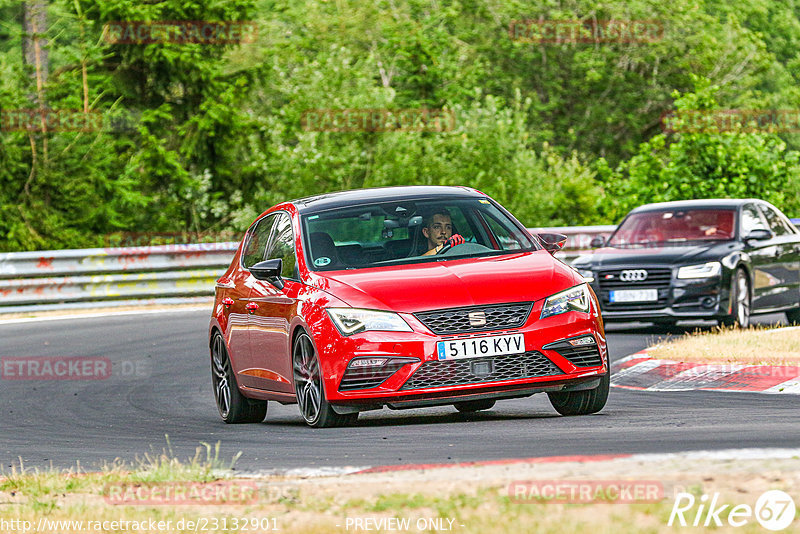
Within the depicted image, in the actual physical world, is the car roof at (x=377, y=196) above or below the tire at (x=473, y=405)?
above

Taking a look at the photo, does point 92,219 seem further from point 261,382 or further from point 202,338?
point 261,382

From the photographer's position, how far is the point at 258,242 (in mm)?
11109

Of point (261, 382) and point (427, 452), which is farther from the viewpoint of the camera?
point (261, 382)

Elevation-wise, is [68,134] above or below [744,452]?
below

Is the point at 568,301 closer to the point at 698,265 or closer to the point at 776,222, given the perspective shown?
the point at 698,265

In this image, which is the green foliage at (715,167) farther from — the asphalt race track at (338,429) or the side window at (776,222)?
the asphalt race track at (338,429)

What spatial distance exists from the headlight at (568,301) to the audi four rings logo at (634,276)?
298 inches

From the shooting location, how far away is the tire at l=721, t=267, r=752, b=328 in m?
16.4

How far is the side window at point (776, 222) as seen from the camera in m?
18.1

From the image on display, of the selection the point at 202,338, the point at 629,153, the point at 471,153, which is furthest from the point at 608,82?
the point at 202,338

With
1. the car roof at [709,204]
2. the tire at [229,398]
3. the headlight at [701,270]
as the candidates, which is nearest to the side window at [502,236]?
the tire at [229,398]

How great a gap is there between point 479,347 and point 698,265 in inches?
324

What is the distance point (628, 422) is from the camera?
8.82 meters

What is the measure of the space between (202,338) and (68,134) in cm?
1345
